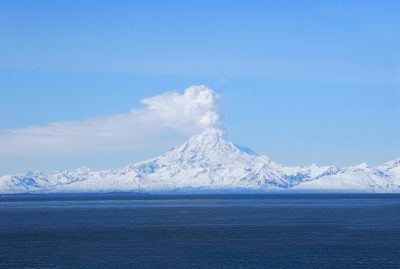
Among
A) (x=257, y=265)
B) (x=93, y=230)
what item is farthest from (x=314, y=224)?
(x=257, y=265)

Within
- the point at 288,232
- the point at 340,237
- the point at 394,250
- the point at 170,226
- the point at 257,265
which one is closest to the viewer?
the point at 257,265

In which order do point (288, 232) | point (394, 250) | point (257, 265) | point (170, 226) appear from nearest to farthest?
point (257, 265) → point (394, 250) → point (288, 232) → point (170, 226)

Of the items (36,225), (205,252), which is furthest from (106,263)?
(36,225)

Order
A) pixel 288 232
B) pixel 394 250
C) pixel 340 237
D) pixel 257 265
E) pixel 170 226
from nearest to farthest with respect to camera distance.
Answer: pixel 257 265, pixel 394 250, pixel 340 237, pixel 288 232, pixel 170 226

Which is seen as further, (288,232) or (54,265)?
(288,232)

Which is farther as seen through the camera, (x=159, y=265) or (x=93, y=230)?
(x=93, y=230)

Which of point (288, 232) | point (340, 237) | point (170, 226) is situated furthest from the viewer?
point (170, 226)

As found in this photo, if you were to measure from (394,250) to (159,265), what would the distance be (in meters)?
27.4

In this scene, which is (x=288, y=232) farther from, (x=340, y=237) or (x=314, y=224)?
(x=314, y=224)

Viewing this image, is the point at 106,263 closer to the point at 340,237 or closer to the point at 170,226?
the point at 340,237

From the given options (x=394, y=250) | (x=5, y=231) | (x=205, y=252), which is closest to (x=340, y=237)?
(x=394, y=250)

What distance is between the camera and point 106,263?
74125 mm

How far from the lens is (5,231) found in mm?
117438

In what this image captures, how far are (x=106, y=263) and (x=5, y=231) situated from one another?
158 ft
